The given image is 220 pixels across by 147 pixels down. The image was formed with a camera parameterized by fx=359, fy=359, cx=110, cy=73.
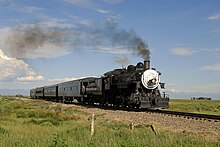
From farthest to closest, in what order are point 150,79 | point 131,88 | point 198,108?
point 198,108 < point 131,88 < point 150,79

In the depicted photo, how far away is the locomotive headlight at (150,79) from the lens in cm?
3185

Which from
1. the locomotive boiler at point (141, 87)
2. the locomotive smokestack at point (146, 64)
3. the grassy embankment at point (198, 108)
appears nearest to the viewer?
the locomotive boiler at point (141, 87)

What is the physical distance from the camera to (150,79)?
1264 inches

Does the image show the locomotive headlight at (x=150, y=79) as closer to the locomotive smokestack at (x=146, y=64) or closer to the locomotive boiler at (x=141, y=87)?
the locomotive boiler at (x=141, y=87)

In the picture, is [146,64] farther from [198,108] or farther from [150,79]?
[198,108]

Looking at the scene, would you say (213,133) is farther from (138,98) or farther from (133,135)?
(138,98)

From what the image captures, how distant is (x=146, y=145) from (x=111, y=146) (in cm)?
110

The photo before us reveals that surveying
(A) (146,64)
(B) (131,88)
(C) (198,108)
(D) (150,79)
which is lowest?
(C) (198,108)

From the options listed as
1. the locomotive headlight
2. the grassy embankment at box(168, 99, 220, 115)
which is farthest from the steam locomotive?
the grassy embankment at box(168, 99, 220, 115)

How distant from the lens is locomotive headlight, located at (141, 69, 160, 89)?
3185 centimetres

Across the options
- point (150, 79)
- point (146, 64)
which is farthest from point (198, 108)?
point (150, 79)

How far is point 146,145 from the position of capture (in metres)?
11.2

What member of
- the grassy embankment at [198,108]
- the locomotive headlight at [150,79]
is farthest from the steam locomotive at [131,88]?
the grassy embankment at [198,108]

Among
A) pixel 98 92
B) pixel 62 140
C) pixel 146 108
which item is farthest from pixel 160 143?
pixel 98 92
